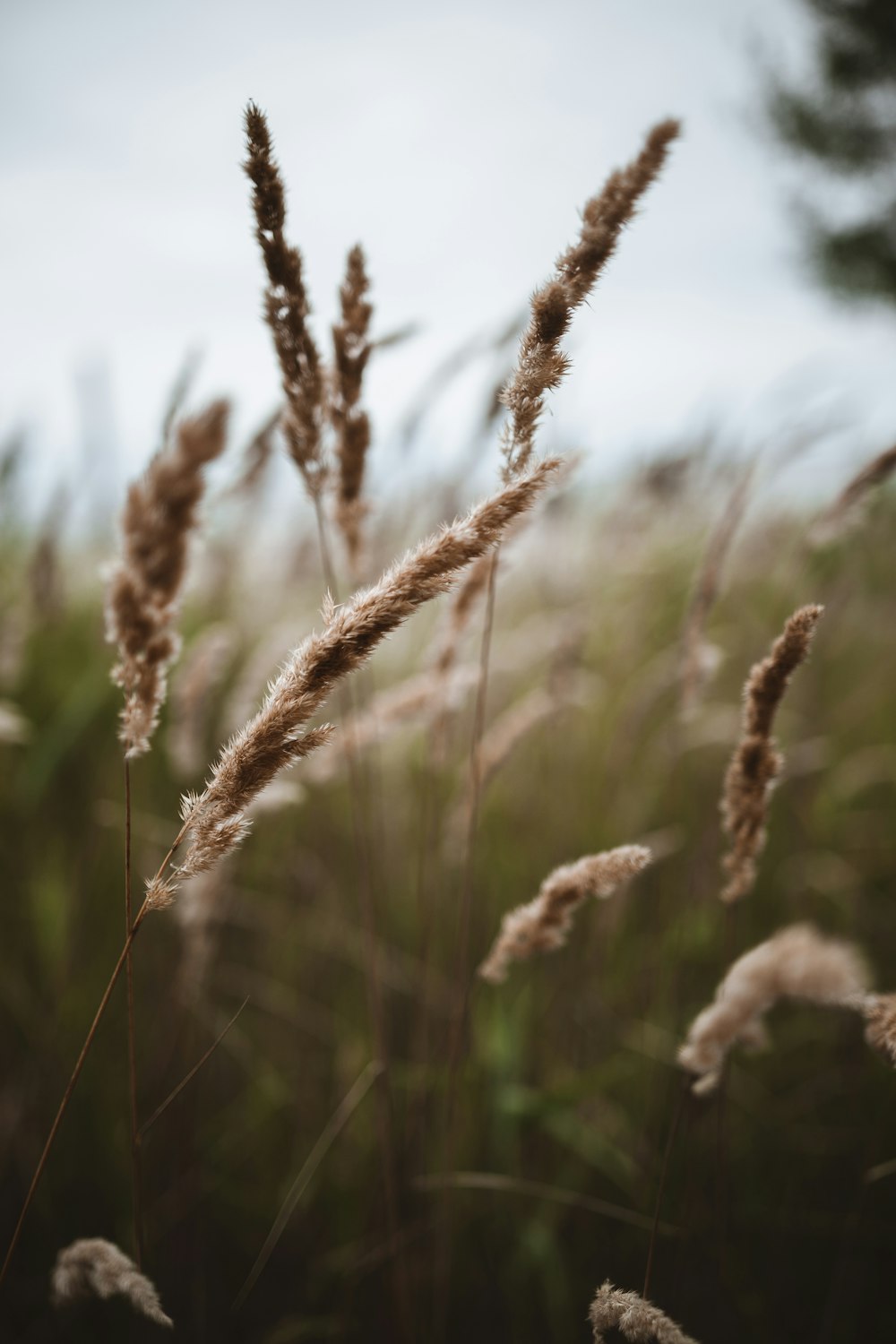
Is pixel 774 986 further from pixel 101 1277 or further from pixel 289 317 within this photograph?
pixel 289 317

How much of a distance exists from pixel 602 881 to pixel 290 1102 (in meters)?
1.37

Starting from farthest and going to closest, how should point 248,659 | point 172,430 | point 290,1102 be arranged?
1. point 248,659
2. point 290,1102
3. point 172,430

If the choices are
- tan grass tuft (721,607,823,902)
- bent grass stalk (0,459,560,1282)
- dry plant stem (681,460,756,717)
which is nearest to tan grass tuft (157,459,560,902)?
bent grass stalk (0,459,560,1282)

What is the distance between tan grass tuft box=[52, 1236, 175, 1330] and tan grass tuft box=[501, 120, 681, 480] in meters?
0.87

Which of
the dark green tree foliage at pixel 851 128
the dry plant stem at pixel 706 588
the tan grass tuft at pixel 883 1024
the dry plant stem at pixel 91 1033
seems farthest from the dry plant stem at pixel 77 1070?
the dark green tree foliage at pixel 851 128

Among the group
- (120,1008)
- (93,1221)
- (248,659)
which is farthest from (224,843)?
(248,659)

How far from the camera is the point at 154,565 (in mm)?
606

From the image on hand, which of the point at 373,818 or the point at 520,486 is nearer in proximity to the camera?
the point at 520,486

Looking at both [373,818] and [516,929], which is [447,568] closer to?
[516,929]

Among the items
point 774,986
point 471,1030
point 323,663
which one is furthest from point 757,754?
point 471,1030

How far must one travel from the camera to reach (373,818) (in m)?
2.53

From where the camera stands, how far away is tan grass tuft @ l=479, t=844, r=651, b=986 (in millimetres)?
774

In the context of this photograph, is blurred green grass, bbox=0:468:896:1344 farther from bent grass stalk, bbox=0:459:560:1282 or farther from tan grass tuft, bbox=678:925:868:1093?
bent grass stalk, bbox=0:459:560:1282

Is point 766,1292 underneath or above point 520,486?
underneath
